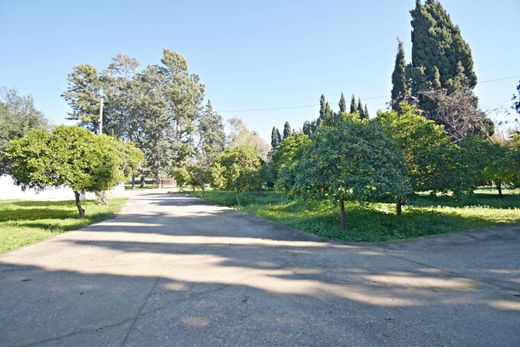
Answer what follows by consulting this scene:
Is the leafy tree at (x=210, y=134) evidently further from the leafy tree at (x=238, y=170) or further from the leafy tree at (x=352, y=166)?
the leafy tree at (x=352, y=166)

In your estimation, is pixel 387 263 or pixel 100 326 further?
pixel 387 263

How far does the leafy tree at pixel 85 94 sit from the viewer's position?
45719mm

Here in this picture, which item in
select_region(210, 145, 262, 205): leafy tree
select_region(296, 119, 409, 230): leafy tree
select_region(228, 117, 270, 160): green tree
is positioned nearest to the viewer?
select_region(296, 119, 409, 230): leafy tree

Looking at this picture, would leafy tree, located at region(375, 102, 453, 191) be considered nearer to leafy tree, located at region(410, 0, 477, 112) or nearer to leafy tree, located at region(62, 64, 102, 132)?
leafy tree, located at region(410, 0, 477, 112)

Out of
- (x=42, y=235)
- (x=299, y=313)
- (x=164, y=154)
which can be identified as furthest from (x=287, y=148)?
(x=164, y=154)

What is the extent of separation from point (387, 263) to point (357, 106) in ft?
152

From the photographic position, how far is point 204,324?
9.46 ft

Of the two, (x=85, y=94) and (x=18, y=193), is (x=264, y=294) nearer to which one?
(x=18, y=193)

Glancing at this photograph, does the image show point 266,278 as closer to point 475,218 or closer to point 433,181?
point 433,181

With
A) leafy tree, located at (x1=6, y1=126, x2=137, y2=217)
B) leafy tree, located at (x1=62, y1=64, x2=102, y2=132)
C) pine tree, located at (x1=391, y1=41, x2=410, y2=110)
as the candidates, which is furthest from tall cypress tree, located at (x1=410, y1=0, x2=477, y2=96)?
leafy tree, located at (x1=62, y1=64, x2=102, y2=132)

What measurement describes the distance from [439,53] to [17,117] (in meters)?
42.4

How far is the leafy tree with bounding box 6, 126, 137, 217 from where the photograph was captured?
31.6 ft

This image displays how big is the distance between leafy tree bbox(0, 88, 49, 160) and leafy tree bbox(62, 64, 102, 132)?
1499 centimetres

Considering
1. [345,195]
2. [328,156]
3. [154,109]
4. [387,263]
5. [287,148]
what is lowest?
[387,263]
